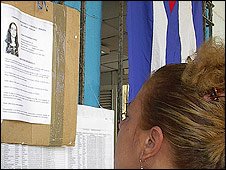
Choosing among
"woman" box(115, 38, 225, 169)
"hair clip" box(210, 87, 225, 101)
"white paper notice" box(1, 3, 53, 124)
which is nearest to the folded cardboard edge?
"white paper notice" box(1, 3, 53, 124)

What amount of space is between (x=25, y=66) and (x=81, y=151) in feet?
1.14

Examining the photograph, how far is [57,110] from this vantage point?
1.08 metres

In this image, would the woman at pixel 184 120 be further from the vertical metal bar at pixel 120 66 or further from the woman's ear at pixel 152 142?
the vertical metal bar at pixel 120 66

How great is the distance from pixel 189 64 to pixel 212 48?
69 millimetres

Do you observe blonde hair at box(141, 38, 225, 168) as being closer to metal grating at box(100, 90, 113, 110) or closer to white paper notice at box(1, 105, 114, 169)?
white paper notice at box(1, 105, 114, 169)

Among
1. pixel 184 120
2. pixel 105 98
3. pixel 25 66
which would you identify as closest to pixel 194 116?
pixel 184 120

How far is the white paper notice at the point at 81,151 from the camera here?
3.31 ft

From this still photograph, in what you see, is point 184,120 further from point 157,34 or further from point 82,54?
point 157,34

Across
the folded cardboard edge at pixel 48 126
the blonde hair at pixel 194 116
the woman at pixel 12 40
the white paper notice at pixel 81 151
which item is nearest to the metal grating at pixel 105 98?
the white paper notice at pixel 81 151

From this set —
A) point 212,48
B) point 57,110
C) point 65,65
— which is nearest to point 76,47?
point 65,65

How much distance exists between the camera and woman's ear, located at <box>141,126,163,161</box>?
77 centimetres

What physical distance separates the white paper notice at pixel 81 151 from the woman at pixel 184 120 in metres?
0.33

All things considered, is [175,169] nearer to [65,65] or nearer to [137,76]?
[65,65]

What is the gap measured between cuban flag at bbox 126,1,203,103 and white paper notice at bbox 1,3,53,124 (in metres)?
0.34
